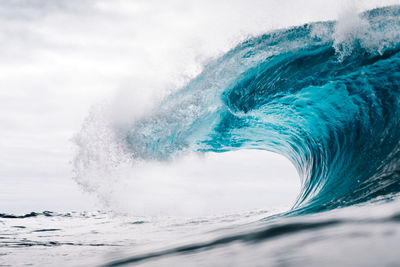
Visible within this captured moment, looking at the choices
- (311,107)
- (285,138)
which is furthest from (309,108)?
(285,138)

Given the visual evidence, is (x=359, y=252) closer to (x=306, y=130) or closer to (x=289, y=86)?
(x=289, y=86)

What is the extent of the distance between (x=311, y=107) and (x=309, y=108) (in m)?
0.05

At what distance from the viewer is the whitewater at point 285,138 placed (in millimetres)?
1978

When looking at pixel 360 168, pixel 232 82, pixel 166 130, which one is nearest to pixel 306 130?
pixel 232 82

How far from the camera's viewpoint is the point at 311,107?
6465mm

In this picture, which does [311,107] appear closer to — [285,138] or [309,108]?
[309,108]

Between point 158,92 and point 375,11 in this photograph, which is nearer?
point 375,11

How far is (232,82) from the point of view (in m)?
6.43

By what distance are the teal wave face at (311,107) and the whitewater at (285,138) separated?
20mm

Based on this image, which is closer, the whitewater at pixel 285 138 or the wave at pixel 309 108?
the whitewater at pixel 285 138

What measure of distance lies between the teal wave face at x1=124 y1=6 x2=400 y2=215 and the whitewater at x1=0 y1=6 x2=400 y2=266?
0.02 meters

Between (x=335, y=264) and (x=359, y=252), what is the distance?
0.43ft

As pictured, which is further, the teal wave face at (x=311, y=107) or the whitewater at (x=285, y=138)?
the teal wave face at (x=311, y=107)

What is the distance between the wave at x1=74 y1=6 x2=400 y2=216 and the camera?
507 cm
